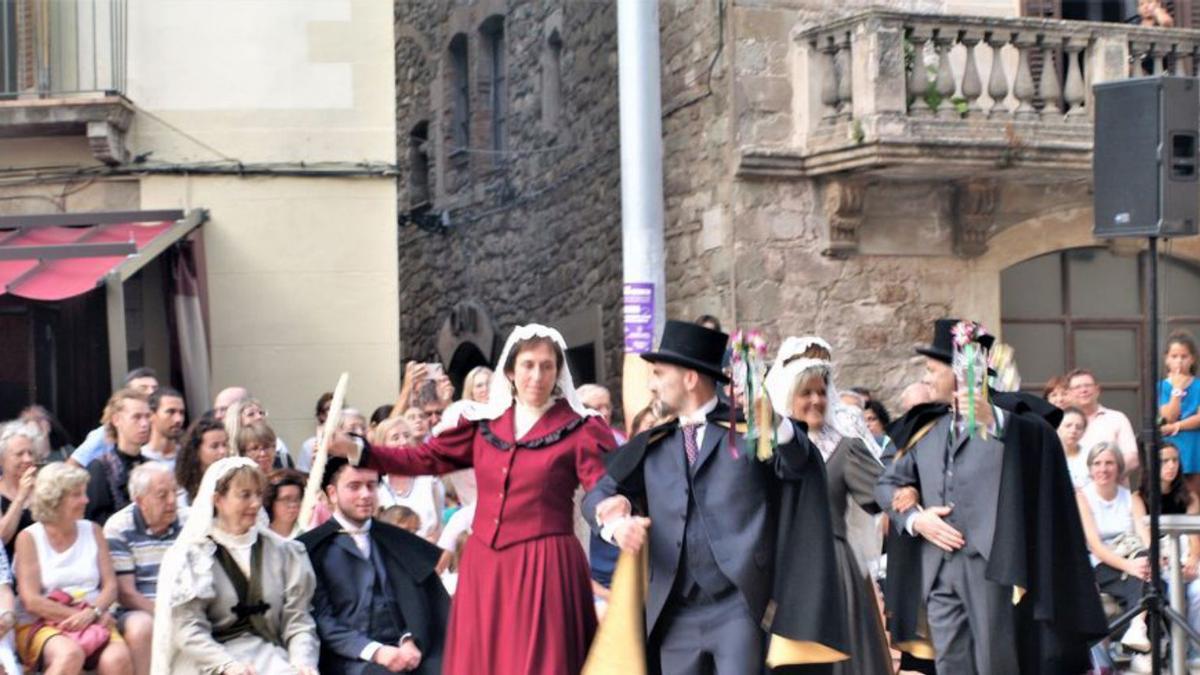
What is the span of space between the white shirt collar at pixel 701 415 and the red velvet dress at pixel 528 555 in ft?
1.63

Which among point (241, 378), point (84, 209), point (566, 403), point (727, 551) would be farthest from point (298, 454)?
point (727, 551)

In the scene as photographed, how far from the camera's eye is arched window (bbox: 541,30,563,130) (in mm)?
19891

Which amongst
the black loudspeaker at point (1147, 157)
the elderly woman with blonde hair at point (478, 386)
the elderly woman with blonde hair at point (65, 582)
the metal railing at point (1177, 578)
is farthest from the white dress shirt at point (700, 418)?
the black loudspeaker at point (1147, 157)

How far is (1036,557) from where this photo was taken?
8.17 m

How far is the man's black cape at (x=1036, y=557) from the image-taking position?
810cm

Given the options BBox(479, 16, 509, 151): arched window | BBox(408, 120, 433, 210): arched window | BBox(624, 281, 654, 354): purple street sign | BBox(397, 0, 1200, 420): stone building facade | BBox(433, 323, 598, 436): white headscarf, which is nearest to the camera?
BBox(433, 323, 598, 436): white headscarf

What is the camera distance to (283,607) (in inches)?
308

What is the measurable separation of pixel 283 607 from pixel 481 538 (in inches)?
32.6

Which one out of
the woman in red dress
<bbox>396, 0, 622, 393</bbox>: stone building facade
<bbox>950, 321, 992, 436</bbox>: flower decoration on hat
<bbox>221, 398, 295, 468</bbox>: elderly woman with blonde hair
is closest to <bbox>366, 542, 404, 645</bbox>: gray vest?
the woman in red dress

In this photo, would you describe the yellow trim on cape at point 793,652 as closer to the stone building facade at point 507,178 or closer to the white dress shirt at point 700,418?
the white dress shirt at point 700,418

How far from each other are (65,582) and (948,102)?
8842mm

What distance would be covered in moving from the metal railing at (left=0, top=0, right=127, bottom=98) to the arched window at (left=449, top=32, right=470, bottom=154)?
8.12m

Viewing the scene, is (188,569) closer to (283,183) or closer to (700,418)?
(700,418)

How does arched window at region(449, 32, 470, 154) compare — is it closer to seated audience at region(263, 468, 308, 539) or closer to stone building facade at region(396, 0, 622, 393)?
stone building facade at region(396, 0, 622, 393)
